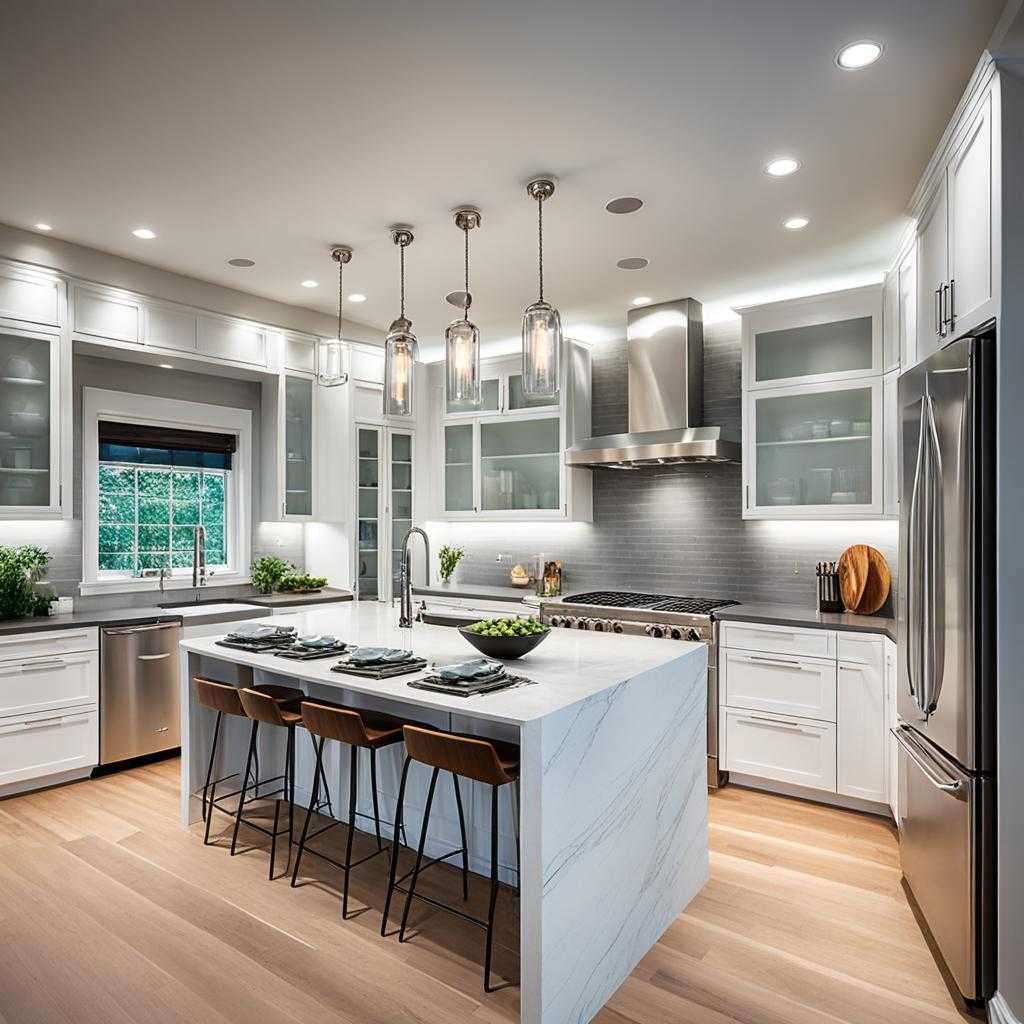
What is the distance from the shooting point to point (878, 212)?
3.46 metres

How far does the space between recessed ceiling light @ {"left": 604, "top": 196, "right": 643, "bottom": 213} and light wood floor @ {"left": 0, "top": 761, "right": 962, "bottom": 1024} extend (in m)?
Answer: 2.91

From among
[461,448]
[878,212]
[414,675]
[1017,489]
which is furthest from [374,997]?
[461,448]

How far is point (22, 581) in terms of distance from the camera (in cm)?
419

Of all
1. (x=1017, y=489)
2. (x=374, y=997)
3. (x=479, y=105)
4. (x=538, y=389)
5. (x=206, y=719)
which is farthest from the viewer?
(x=206, y=719)

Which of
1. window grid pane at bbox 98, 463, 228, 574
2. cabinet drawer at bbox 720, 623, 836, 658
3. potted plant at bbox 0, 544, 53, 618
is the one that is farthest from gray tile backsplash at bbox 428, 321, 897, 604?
potted plant at bbox 0, 544, 53, 618

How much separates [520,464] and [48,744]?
11.2ft

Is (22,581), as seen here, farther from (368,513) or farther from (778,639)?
(778,639)

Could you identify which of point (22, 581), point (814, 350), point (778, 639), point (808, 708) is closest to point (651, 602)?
point (778, 639)

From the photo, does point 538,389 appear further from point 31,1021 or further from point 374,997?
point 31,1021

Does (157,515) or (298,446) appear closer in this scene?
(157,515)

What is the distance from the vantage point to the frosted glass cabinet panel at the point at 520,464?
549 cm

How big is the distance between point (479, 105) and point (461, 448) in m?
3.55

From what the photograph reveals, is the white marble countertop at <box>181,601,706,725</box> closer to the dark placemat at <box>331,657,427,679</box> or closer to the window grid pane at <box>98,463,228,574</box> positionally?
the dark placemat at <box>331,657,427,679</box>

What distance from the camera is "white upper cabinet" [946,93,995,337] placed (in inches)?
85.4
